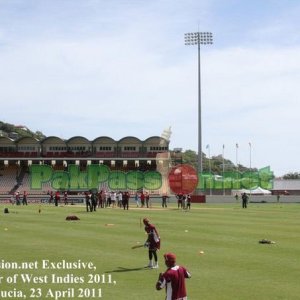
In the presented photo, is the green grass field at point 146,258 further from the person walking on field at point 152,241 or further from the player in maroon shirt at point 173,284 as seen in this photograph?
the player in maroon shirt at point 173,284

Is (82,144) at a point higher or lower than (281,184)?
higher

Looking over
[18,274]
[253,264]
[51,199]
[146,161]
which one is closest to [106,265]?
[18,274]

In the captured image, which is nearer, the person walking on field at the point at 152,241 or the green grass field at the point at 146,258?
the green grass field at the point at 146,258

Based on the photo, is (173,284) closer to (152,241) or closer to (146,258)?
(152,241)

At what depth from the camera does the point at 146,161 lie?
103625 mm

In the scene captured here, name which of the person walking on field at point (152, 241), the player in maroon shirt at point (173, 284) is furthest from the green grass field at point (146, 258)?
the player in maroon shirt at point (173, 284)

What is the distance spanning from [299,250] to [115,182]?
7134 cm

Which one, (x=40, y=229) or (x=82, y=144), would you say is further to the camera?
(x=82, y=144)

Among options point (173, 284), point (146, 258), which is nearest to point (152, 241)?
point (146, 258)

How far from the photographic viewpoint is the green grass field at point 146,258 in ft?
51.9

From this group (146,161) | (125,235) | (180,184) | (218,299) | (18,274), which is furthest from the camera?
(146,161)

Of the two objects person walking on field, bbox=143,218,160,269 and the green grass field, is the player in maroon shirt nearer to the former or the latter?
the green grass field

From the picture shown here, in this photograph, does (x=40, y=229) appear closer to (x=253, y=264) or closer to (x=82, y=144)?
(x=253, y=264)

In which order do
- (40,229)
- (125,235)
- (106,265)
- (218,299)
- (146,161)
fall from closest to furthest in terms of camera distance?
(218,299) < (106,265) < (125,235) < (40,229) < (146,161)
